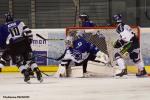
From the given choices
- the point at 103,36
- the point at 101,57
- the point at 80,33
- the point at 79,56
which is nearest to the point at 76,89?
the point at 79,56

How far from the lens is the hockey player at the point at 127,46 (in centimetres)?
1639

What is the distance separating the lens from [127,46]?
16453 millimetres

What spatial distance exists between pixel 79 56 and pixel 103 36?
1476 mm

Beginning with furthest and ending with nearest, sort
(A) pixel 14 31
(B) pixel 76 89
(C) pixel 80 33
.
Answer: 1. (C) pixel 80 33
2. (A) pixel 14 31
3. (B) pixel 76 89

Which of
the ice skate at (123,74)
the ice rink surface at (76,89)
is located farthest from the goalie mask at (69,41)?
the ice skate at (123,74)

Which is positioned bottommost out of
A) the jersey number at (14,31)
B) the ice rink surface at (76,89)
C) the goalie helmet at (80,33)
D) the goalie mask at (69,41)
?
the ice rink surface at (76,89)

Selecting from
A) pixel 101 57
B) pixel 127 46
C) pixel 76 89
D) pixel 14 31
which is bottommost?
pixel 76 89

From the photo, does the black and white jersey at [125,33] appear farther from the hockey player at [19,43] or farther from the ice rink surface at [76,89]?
the hockey player at [19,43]

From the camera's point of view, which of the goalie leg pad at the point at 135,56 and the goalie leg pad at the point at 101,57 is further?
the goalie leg pad at the point at 101,57

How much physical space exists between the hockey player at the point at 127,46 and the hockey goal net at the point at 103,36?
850 millimetres

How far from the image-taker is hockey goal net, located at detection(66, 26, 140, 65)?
17.5 m

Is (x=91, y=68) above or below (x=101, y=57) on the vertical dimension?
below

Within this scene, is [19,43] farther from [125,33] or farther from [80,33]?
[80,33]

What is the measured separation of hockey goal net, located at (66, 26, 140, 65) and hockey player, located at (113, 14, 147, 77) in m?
0.85
